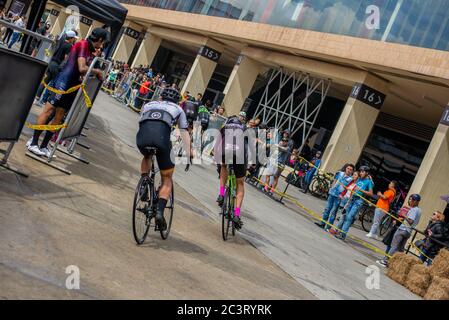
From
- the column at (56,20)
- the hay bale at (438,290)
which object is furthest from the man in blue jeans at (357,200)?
the column at (56,20)

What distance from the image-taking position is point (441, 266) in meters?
11.8

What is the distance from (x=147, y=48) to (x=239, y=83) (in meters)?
13.6

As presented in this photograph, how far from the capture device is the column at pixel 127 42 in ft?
153

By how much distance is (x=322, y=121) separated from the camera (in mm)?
35250

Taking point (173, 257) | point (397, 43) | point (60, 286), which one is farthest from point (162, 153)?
point (397, 43)

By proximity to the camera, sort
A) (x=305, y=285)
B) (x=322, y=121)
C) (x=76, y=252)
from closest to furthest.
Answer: (x=76, y=252), (x=305, y=285), (x=322, y=121)

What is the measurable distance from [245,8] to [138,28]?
18921mm

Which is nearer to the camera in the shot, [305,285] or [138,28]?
[305,285]

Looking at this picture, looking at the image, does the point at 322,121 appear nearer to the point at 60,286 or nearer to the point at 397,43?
the point at 397,43

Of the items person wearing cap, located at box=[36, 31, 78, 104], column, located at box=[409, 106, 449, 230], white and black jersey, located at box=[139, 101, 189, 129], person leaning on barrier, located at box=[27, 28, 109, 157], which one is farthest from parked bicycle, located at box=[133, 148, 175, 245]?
column, located at box=[409, 106, 449, 230]

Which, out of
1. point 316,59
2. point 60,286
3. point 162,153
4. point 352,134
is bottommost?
point 60,286

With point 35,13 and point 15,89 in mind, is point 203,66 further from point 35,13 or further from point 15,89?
point 15,89

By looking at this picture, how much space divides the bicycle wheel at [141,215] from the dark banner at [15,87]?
6.05 ft

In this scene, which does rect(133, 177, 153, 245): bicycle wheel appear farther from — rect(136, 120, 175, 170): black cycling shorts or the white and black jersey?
the white and black jersey
